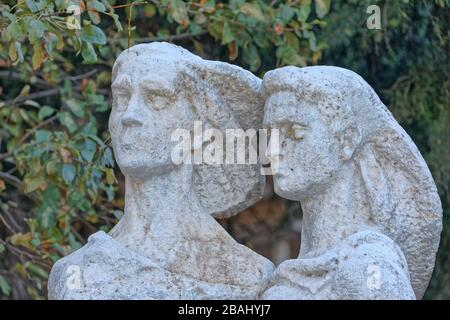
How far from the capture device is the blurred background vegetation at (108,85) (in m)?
7.86

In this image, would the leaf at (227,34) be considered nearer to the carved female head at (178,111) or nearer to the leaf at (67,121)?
the leaf at (67,121)

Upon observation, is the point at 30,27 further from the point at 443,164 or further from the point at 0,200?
the point at 443,164

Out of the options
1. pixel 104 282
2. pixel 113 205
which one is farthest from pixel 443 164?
pixel 104 282

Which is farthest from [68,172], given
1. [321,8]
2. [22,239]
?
[321,8]

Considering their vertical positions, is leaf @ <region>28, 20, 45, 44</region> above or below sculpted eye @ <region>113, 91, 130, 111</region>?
above

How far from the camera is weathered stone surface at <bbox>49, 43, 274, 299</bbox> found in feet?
18.8

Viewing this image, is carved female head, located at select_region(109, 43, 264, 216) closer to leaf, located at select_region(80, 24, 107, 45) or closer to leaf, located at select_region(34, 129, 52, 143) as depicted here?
leaf, located at select_region(80, 24, 107, 45)

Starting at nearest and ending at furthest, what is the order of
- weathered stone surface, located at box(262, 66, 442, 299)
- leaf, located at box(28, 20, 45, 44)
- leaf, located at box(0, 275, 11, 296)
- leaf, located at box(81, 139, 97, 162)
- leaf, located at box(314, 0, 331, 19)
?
weathered stone surface, located at box(262, 66, 442, 299), leaf, located at box(28, 20, 45, 44), leaf, located at box(81, 139, 97, 162), leaf, located at box(0, 275, 11, 296), leaf, located at box(314, 0, 331, 19)

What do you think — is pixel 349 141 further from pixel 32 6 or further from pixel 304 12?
pixel 304 12

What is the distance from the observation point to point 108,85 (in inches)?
349

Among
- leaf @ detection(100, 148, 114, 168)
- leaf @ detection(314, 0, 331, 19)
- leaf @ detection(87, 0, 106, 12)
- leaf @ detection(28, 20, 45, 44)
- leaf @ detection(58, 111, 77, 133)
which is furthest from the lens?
leaf @ detection(58, 111, 77, 133)

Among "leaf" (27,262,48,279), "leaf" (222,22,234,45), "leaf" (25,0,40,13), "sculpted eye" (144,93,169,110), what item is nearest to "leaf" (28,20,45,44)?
"leaf" (25,0,40,13)

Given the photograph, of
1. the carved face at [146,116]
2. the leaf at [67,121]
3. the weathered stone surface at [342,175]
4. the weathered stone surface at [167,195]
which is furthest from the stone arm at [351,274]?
the leaf at [67,121]

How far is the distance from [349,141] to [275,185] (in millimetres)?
278
